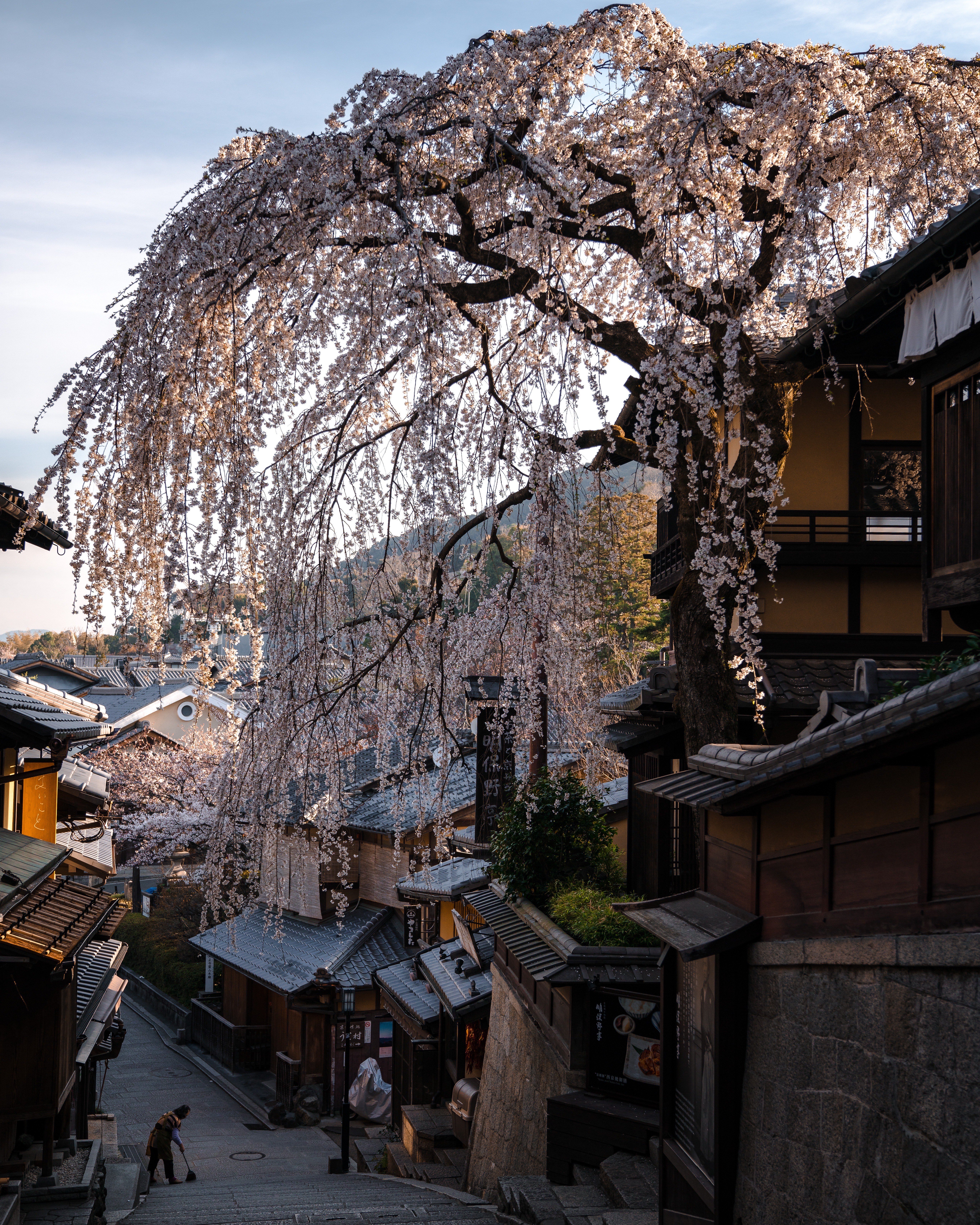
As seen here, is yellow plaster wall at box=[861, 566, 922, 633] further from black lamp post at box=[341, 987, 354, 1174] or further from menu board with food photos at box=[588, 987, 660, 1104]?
black lamp post at box=[341, 987, 354, 1174]

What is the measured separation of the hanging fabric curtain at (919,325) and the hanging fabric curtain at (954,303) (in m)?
0.05

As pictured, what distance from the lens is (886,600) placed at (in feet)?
39.1

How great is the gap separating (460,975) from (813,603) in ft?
32.6

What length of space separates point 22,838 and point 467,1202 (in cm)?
740

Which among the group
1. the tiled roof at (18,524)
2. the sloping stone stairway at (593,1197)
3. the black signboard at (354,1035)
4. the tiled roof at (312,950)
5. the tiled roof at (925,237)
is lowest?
the black signboard at (354,1035)

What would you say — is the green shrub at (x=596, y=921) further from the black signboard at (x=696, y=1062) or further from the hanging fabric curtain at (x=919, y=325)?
the hanging fabric curtain at (x=919, y=325)

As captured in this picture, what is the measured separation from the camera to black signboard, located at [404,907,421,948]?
2372 centimetres

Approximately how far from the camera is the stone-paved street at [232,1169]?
11.1 metres

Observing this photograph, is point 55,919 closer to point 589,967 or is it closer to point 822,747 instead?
point 589,967

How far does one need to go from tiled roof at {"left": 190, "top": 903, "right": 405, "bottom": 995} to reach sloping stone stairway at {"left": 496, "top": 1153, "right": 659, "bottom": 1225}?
1344 cm

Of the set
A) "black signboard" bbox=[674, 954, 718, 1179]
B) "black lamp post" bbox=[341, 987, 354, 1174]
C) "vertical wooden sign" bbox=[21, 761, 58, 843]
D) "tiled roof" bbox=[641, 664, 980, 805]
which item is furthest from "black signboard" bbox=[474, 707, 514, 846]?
"tiled roof" bbox=[641, 664, 980, 805]

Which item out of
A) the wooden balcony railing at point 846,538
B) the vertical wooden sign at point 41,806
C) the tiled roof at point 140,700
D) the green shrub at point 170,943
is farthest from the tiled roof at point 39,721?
the tiled roof at point 140,700

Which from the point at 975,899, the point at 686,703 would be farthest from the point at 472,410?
the point at 975,899

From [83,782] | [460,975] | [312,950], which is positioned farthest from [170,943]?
[460,975]
